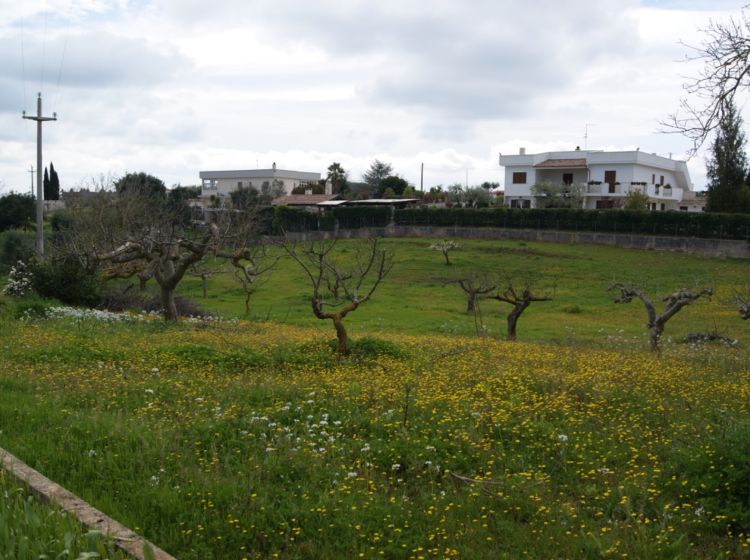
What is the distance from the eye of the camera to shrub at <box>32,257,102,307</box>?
26.8 metres

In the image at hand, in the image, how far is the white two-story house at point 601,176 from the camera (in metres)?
75.4

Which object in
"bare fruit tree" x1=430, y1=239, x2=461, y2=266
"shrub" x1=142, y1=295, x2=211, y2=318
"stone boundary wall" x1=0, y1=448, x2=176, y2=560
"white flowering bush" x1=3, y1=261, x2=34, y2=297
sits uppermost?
"bare fruit tree" x1=430, y1=239, x2=461, y2=266

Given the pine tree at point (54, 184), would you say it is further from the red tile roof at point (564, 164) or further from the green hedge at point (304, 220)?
the red tile roof at point (564, 164)

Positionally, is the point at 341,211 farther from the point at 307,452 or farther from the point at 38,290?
the point at 307,452

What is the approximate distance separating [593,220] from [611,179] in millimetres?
20426

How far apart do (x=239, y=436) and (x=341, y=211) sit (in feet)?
204

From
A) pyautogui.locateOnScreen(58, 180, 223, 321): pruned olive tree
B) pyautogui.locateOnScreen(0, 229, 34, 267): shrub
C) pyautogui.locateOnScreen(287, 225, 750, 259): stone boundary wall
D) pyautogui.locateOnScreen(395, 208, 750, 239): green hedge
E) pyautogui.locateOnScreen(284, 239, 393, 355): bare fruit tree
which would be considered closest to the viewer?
pyautogui.locateOnScreen(284, 239, 393, 355): bare fruit tree

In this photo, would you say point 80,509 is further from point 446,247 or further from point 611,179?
point 611,179

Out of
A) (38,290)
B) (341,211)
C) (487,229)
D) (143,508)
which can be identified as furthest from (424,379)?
(341,211)

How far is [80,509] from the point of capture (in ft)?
18.6

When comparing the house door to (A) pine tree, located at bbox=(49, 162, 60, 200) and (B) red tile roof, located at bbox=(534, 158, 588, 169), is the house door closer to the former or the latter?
(B) red tile roof, located at bbox=(534, 158, 588, 169)

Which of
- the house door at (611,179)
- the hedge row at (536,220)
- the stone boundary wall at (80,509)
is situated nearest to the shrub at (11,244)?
the hedge row at (536,220)

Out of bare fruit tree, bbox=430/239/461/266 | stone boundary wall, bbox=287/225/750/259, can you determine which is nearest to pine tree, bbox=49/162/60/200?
stone boundary wall, bbox=287/225/750/259

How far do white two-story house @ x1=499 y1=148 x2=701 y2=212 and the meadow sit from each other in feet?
206
